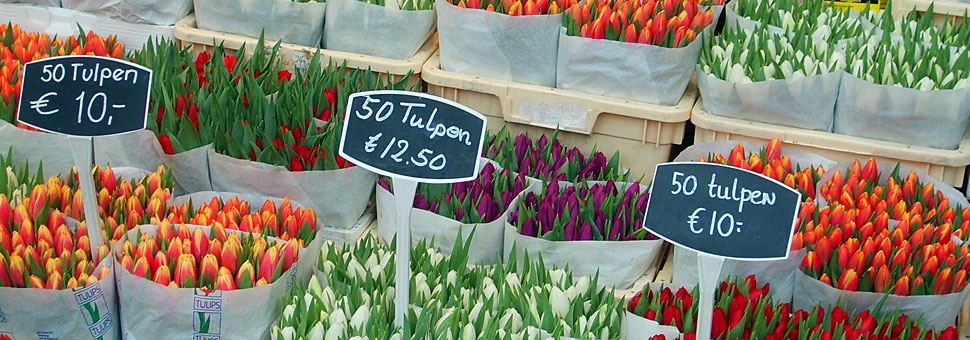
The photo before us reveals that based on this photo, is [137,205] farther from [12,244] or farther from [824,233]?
[824,233]

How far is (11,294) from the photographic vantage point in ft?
5.70

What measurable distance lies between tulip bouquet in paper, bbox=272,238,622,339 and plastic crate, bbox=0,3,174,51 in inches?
45.7

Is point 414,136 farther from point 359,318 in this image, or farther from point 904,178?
point 904,178

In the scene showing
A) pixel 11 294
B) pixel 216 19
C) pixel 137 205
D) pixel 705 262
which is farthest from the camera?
pixel 216 19

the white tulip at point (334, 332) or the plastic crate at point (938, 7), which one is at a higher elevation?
the plastic crate at point (938, 7)

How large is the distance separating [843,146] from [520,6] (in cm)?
80

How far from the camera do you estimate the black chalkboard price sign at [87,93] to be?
5.59ft

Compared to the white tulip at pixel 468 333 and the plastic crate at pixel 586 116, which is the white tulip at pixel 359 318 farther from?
the plastic crate at pixel 586 116

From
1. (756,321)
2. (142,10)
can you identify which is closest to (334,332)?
(756,321)

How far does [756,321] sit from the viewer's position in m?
1.73

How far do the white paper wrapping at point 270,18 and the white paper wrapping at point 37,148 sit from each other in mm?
614

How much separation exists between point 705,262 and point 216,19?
1.70m

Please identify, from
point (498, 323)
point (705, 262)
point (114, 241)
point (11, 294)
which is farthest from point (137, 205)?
point (705, 262)

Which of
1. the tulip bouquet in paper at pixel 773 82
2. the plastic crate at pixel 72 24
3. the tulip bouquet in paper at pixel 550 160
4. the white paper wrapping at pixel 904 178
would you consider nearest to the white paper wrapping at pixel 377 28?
the tulip bouquet in paper at pixel 550 160
